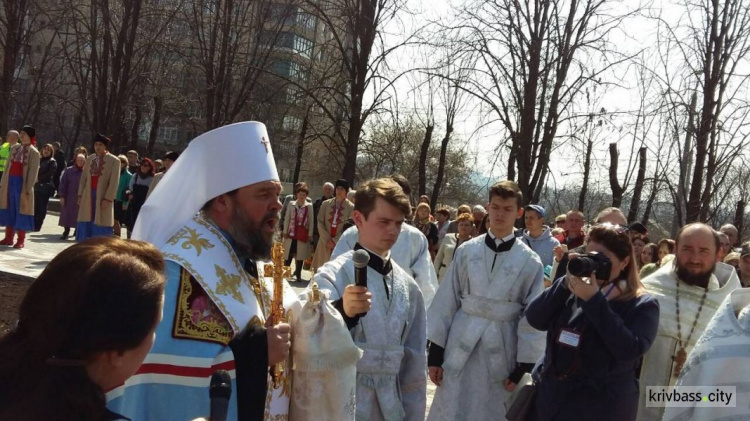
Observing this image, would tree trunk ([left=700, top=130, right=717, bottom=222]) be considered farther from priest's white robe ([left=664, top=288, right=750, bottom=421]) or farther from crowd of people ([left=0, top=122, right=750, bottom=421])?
priest's white robe ([left=664, top=288, right=750, bottom=421])

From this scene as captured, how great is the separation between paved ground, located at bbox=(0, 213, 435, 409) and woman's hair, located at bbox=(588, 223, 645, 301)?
383cm

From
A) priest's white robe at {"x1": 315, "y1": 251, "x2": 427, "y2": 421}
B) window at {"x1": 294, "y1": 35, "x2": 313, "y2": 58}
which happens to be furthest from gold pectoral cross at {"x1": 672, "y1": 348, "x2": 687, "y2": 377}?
window at {"x1": 294, "y1": 35, "x2": 313, "y2": 58}

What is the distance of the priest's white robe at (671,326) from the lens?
5164 millimetres

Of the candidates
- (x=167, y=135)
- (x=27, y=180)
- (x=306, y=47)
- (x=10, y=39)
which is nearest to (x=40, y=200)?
(x=27, y=180)

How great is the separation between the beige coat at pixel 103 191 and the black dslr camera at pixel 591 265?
1117 cm

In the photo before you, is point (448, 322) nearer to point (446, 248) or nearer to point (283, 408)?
point (283, 408)

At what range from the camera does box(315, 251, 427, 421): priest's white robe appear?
4145mm

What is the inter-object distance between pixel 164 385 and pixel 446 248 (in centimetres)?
845

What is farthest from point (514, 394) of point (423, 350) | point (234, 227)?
point (234, 227)

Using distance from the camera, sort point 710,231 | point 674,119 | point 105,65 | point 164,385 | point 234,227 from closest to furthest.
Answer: point 164,385 → point 234,227 → point 710,231 → point 674,119 → point 105,65

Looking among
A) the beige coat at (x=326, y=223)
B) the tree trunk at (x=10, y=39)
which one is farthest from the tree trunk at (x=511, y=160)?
the tree trunk at (x=10, y=39)

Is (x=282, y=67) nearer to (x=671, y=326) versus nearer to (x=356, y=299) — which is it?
(x=671, y=326)

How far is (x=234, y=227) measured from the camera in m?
3.26

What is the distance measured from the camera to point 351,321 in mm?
3596
